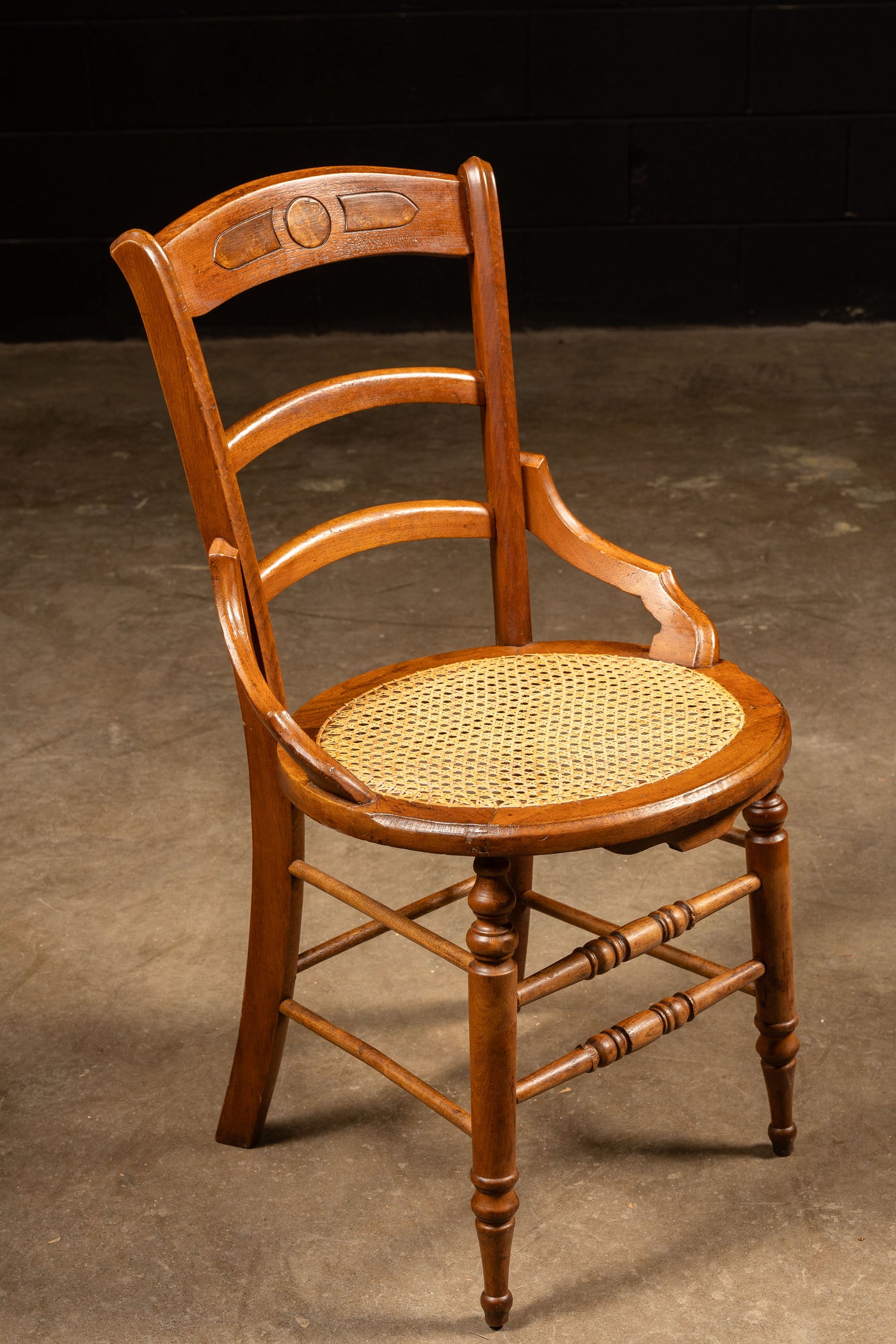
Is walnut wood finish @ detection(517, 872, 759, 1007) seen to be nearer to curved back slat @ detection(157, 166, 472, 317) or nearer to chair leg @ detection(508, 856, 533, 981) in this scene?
chair leg @ detection(508, 856, 533, 981)

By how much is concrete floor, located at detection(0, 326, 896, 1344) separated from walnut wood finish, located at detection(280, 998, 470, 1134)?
0.61ft

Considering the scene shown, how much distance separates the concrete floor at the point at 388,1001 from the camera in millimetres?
1419

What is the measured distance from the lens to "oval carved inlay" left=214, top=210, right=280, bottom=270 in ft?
4.53

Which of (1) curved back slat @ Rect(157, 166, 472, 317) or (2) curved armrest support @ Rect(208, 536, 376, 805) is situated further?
(1) curved back slat @ Rect(157, 166, 472, 317)

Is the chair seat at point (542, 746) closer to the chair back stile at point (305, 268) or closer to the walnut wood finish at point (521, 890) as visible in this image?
the chair back stile at point (305, 268)

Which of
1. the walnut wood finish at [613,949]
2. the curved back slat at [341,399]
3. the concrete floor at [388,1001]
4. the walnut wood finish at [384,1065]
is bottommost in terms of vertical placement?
the concrete floor at [388,1001]

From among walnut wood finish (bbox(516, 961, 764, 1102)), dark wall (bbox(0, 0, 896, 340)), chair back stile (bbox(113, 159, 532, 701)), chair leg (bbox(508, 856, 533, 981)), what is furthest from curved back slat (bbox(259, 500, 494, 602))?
dark wall (bbox(0, 0, 896, 340))

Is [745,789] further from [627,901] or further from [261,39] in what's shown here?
[261,39]

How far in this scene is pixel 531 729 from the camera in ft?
4.59

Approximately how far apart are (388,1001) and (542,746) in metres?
0.62

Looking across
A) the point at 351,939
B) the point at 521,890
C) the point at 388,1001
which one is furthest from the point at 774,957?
the point at 388,1001

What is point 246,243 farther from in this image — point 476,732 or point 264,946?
point 264,946

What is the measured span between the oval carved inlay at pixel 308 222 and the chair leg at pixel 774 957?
706 millimetres

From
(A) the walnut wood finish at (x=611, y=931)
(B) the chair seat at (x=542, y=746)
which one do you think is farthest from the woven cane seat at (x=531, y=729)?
(A) the walnut wood finish at (x=611, y=931)
